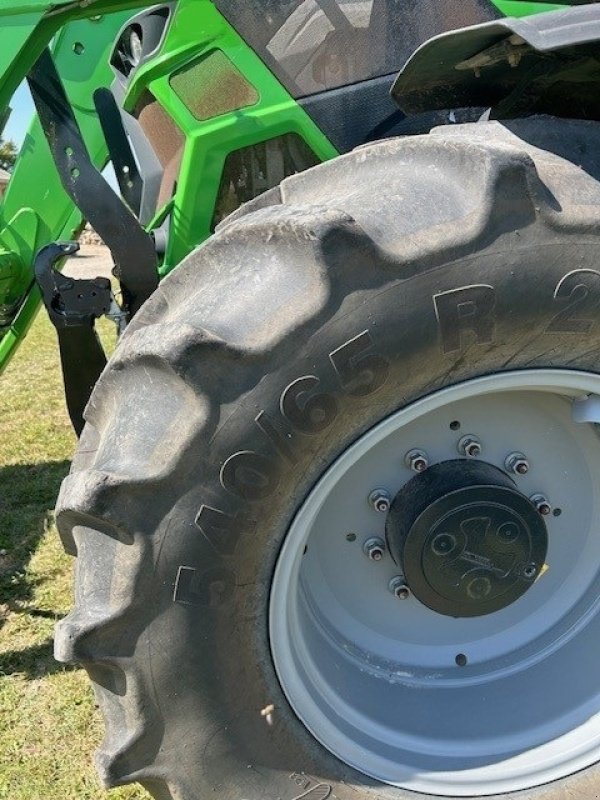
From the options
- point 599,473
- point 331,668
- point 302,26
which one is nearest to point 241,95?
point 302,26

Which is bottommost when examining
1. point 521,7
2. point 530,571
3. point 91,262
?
point 91,262

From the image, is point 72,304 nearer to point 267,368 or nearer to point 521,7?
point 267,368

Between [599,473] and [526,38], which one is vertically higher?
[526,38]

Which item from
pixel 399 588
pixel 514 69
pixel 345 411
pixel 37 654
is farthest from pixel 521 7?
pixel 37 654

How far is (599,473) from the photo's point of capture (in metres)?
1.68

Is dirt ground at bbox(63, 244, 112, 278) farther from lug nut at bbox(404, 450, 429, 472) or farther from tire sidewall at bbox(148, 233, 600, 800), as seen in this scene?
tire sidewall at bbox(148, 233, 600, 800)

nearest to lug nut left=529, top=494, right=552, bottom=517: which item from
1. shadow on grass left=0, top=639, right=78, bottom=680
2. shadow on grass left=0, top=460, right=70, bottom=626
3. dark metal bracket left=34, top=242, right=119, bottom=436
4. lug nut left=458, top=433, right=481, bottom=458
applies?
lug nut left=458, top=433, right=481, bottom=458

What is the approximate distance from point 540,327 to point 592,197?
0.77ft

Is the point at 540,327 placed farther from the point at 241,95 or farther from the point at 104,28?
the point at 104,28

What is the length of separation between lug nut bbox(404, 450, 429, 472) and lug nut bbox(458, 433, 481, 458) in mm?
72

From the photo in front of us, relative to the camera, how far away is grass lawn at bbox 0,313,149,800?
2008 mm

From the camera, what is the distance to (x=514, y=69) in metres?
1.53

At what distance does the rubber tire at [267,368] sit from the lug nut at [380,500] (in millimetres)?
270

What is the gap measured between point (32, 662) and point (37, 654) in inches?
1.5
